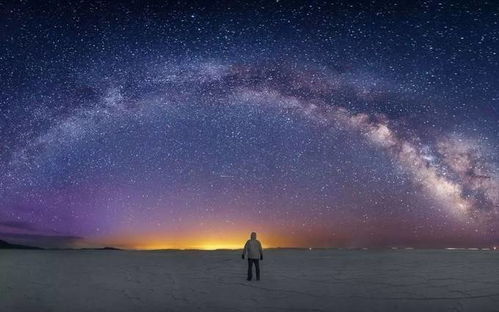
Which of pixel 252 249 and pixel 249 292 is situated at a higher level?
pixel 252 249

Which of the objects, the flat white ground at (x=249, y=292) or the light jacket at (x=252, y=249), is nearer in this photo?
the flat white ground at (x=249, y=292)

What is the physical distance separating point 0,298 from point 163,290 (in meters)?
3.51

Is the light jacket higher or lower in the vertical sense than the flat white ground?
higher

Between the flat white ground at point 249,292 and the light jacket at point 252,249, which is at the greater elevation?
the light jacket at point 252,249

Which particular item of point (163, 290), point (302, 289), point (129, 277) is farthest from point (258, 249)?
point (129, 277)

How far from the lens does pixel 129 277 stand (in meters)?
14.9

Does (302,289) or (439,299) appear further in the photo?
(302,289)

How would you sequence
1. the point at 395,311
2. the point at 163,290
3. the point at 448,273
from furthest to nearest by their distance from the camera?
the point at 448,273
the point at 163,290
the point at 395,311

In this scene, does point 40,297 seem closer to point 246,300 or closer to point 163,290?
point 163,290

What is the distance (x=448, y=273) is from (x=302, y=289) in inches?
273

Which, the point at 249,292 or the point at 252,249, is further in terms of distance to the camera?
the point at 252,249

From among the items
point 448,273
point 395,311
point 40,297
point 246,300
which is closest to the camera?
point 395,311

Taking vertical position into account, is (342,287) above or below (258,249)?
below

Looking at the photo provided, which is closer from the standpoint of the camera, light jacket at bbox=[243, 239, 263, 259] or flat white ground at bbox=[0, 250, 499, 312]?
flat white ground at bbox=[0, 250, 499, 312]
